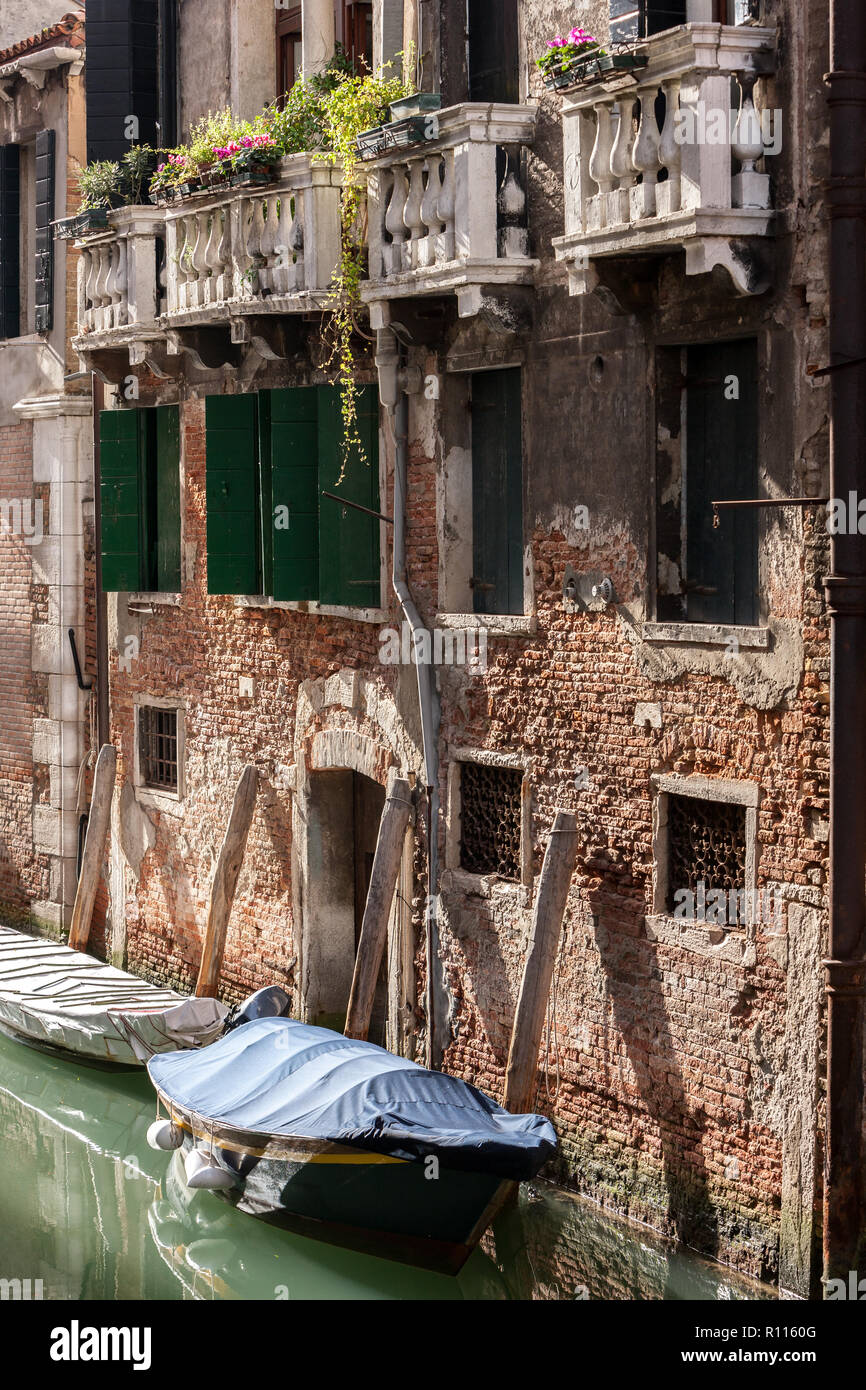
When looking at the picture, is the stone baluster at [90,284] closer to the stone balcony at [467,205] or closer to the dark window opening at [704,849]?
the stone balcony at [467,205]

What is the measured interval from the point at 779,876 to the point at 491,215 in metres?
3.70

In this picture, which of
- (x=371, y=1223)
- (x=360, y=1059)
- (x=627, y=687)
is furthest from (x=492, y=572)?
(x=371, y=1223)

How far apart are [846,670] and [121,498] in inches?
303

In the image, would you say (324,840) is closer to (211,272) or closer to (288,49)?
(211,272)

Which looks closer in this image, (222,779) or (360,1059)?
(360,1059)

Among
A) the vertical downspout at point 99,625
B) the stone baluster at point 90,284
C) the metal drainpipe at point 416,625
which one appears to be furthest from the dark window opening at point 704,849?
the vertical downspout at point 99,625

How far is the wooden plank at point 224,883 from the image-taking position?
1271 centimetres

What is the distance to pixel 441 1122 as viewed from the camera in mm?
8969

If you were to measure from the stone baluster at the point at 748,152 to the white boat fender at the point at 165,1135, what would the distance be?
5.70 m

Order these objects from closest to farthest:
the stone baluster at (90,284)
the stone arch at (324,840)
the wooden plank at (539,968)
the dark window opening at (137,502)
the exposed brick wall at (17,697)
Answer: the wooden plank at (539,968) → the stone arch at (324,840) → the stone baluster at (90,284) → the dark window opening at (137,502) → the exposed brick wall at (17,697)

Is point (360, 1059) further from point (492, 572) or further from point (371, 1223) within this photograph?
point (492, 572)

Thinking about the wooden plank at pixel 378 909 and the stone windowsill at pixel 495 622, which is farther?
the wooden plank at pixel 378 909

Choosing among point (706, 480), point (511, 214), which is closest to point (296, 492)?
point (511, 214)

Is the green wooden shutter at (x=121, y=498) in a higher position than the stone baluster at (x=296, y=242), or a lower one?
lower
